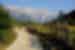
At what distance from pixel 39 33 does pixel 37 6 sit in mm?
181

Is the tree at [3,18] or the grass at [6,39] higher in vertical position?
the tree at [3,18]

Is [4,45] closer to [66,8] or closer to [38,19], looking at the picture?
[38,19]

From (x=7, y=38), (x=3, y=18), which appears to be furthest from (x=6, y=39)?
(x=3, y=18)

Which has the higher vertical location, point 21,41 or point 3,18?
point 3,18

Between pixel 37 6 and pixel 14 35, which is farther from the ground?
pixel 37 6

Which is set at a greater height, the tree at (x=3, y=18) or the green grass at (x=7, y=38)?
the tree at (x=3, y=18)

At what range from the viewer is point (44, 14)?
1.15 metres

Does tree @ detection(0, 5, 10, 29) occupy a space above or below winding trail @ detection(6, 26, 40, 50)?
above

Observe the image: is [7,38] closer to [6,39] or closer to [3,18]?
[6,39]

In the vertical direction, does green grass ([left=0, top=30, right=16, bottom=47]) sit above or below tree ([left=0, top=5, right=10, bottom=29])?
below

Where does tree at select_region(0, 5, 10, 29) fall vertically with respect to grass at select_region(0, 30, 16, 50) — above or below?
above

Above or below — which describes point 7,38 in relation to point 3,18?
below

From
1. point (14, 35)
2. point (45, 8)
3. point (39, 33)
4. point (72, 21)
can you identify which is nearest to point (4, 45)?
point (14, 35)

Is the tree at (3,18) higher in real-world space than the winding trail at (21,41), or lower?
higher
